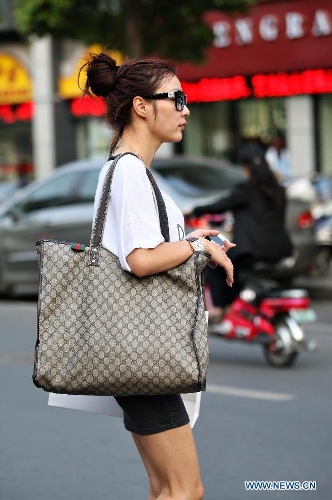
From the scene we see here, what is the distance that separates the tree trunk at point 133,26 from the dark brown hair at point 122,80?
13632mm

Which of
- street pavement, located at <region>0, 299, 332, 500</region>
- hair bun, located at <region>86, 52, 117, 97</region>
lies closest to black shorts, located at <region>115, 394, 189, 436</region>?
hair bun, located at <region>86, 52, 117, 97</region>

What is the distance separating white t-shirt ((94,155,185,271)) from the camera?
330 centimetres

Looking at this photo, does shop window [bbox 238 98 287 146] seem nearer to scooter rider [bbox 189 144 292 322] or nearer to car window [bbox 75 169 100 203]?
car window [bbox 75 169 100 203]

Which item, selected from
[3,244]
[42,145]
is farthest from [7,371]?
[42,145]

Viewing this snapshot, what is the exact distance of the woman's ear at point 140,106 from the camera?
3.52 metres

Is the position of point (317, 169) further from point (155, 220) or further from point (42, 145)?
point (155, 220)

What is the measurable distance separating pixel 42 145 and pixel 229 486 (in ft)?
80.7

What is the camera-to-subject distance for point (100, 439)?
655 cm

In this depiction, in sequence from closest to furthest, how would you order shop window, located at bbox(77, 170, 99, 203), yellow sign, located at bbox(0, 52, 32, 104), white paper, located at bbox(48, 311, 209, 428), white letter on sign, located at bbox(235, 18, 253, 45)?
white paper, located at bbox(48, 311, 209, 428)
shop window, located at bbox(77, 170, 99, 203)
white letter on sign, located at bbox(235, 18, 253, 45)
yellow sign, located at bbox(0, 52, 32, 104)

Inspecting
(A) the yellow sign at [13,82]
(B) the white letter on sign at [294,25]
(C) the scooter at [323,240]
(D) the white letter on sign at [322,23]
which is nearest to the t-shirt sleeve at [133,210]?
(C) the scooter at [323,240]

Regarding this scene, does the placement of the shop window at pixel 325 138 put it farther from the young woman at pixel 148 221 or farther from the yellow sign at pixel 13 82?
the young woman at pixel 148 221

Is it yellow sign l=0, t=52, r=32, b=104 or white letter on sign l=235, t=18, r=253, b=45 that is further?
yellow sign l=0, t=52, r=32, b=104

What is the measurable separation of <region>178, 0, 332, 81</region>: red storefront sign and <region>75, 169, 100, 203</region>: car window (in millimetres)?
9419

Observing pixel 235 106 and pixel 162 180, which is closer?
pixel 162 180
